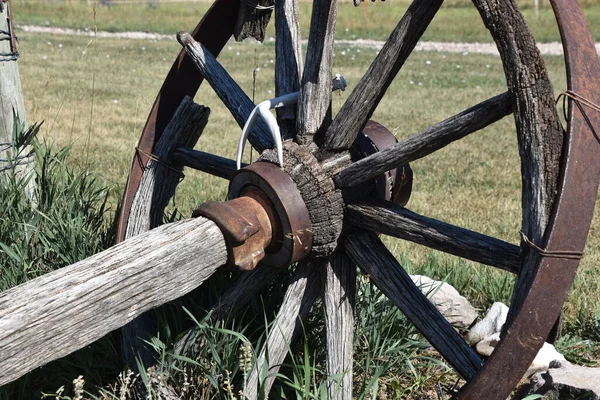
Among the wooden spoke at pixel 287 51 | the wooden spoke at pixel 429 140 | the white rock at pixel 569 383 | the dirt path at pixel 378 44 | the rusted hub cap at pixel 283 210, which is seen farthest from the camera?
the dirt path at pixel 378 44

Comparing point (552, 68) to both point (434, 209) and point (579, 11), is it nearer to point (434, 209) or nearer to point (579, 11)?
point (434, 209)

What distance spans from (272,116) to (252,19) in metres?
0.64

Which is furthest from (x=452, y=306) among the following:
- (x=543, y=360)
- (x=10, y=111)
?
(x=10, y=111)

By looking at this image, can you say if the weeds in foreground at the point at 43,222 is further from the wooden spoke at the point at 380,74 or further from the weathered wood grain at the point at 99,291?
the wooden spoke at the point at 380,74

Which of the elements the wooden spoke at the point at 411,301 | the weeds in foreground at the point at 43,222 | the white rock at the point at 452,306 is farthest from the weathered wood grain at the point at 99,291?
the white rock at the point at 452,306

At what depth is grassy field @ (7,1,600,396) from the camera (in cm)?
416

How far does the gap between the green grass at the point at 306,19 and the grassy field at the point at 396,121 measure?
432mm

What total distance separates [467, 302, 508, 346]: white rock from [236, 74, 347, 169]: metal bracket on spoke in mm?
1230

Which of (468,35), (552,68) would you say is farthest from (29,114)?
(468,35)

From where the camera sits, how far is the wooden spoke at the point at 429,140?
2.21m

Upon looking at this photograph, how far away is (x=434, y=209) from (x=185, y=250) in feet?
11.5

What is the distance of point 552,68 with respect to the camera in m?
13.0

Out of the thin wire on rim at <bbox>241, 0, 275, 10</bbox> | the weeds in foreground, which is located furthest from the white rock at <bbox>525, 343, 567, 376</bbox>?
the weeds in foreground

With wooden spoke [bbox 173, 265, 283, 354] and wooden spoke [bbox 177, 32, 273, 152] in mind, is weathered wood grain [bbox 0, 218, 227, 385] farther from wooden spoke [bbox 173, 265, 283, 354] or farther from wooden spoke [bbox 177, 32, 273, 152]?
wooden spoke [bbox 177, 32, 273, 152]
